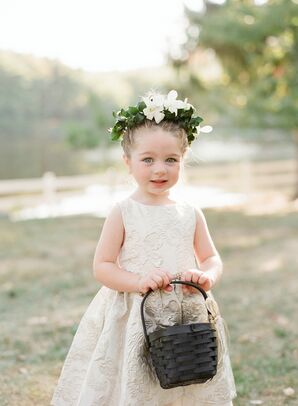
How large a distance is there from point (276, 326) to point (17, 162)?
42.5 metres

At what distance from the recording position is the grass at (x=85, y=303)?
170 inches

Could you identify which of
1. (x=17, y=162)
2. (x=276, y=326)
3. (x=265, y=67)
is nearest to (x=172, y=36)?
(x=265, y=67)

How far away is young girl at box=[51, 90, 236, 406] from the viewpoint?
2.81 metres

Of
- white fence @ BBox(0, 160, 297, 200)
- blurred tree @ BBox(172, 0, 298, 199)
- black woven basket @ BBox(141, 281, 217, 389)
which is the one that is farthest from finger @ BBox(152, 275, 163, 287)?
white fence @ BBox(0, 160, 297, 200)

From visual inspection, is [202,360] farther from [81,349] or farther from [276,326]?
[276,326]

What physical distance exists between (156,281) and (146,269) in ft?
0.73

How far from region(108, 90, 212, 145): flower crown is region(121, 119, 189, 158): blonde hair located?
0.06 feet

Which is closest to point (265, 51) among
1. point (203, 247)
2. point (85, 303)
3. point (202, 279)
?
point (85, 303)

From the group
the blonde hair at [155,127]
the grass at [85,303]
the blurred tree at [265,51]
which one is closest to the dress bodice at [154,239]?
the blonde hair at [155,127]

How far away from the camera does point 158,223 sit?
2.98 meters

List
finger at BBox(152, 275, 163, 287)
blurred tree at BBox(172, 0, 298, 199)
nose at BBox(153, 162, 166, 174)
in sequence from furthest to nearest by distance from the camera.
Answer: blurred tree at BBox(172, 0, 298, 199)
nose at BBox(153, 162, 166, 174)
finger at BBox(152, 275, 163, 287)

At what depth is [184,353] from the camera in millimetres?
2512

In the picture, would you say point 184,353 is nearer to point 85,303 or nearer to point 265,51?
point 85,303

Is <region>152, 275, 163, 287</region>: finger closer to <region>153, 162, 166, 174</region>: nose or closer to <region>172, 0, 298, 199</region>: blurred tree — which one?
<region>153, 162, 166, 174</region>: nose
